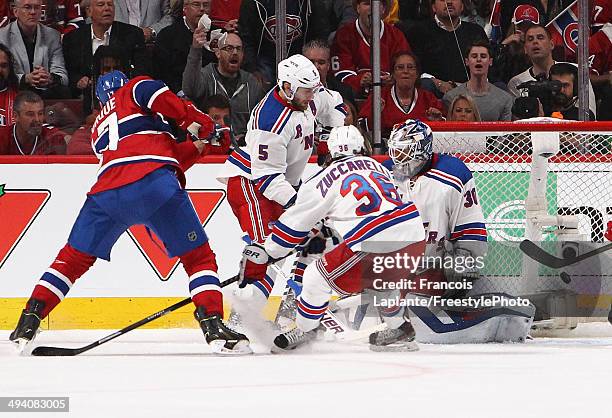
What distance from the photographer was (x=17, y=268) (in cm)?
672

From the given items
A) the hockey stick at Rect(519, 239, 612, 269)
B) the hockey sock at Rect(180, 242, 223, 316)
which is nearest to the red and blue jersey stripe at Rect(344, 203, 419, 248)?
the hockey sock at Rect(180, 242, 223, 316)

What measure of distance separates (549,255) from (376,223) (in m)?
1.11

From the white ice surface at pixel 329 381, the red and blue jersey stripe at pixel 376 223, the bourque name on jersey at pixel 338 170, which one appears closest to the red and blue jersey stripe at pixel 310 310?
the white ice surface at pixel 329 381

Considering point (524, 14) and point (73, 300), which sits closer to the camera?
point (73, 300)

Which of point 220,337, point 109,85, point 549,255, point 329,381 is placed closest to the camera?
point 329,381

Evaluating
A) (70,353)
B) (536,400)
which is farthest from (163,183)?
(536,400)

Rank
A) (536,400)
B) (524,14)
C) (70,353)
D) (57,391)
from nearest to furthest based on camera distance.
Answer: (536,400), (57,391), (70,353), (524,14)

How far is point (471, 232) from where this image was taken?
5.90 metres

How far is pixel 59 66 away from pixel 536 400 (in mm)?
4354

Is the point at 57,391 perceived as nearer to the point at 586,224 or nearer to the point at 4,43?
the point at 586,224

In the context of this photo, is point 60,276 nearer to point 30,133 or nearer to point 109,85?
point 109,85

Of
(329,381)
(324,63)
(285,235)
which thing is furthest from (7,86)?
(329,381)

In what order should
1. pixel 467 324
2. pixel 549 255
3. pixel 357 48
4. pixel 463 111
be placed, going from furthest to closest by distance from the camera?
pixel 357 48, pixel 463 111, pixel 549 255, pixel 467 324

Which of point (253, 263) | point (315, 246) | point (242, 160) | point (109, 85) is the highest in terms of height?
point (109, 85)
